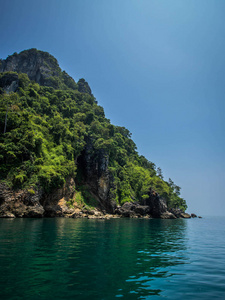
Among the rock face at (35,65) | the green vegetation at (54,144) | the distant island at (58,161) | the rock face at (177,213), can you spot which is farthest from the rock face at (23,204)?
the rock face at (35,65)

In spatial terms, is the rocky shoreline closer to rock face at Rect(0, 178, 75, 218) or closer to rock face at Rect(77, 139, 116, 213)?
rock face at Rect(0, 178, 75, 218)

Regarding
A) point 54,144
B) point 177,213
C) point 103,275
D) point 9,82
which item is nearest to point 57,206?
point 54,144

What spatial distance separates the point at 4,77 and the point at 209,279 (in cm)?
7539

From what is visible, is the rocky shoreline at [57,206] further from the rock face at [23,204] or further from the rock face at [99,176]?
the rock face at [99,176]

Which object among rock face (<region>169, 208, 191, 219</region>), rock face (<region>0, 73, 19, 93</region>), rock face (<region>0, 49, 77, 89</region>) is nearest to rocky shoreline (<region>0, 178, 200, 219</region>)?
rock face (<region>169, 208, 191, 219</region>)

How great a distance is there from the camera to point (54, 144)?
185 ft

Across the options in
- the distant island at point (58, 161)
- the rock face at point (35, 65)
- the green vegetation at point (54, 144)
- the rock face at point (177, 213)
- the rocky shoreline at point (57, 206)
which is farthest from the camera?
the rock face at point (35, 65)

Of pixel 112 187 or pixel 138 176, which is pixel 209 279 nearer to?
pixel 112 187

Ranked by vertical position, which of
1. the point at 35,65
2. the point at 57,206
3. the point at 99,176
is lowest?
the point at 57,206

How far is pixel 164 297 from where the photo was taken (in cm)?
605

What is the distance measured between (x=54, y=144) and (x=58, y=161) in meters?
9.56

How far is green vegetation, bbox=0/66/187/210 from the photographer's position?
3741cm

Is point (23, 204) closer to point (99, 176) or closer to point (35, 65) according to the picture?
point (99, 176)

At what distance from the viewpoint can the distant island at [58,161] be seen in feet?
119
